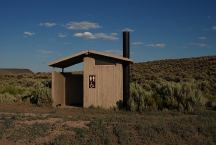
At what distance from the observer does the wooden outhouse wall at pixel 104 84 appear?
20.9 metres

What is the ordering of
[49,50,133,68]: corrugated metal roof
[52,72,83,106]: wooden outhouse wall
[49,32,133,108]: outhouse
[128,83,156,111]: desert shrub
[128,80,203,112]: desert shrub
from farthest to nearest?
[52,72,83,106]: wooden outhouse wall, [49,32,133,108]: outhouse, [49,50,133,68]: corrugated metal roof, [128,83,156,111]: desert shrub, [128,80,203,112]: desert shrub

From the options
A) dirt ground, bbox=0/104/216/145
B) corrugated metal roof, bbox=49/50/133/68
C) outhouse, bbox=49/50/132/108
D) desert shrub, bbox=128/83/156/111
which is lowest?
dirt ground, bbox=0/104/216/145

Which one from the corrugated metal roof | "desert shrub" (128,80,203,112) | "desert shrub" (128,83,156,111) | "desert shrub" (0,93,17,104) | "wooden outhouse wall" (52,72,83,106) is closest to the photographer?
"desert shrub" (128,80,203,112)

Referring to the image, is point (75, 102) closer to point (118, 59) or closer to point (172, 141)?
point (118, 59)

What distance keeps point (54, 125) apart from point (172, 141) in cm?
419

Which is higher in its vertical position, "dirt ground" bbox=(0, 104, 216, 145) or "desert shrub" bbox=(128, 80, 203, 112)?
"desert shrub" bbox=(128, 80, 203, 112)

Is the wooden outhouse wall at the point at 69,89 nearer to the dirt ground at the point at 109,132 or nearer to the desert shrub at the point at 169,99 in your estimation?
the desert shrub at the point at 169,99

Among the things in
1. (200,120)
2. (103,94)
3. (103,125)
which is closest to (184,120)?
(200,120)

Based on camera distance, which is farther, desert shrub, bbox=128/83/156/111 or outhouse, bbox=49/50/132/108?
outhouse, bbox=49/50/132/108

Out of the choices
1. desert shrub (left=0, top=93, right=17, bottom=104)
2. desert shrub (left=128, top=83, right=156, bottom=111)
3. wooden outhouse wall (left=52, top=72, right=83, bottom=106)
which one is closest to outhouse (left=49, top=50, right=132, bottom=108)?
desert shrub (left=128, top=83, right=156, bottom=111)

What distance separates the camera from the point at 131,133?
42.3 feet

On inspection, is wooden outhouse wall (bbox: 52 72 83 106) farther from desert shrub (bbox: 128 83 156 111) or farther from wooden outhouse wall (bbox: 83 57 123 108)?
desert shrub (bbox: 128 83 156 111)

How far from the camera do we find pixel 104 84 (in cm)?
2117

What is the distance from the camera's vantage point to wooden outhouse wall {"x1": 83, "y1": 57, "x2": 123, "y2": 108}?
20.9 meters
